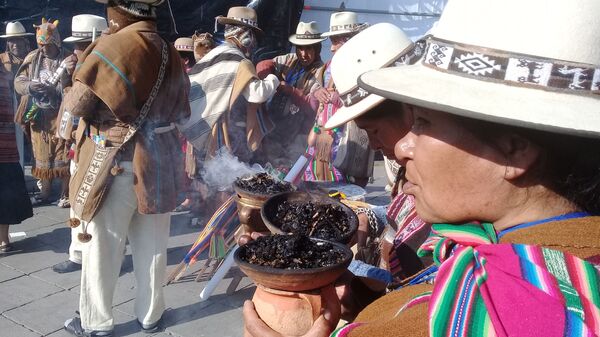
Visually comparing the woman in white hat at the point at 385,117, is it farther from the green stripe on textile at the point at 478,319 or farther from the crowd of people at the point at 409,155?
the green stripe on textile at the point at 478,319

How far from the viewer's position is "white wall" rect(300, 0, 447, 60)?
10.5m

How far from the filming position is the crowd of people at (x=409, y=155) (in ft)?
3.24

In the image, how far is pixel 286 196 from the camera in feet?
9.40

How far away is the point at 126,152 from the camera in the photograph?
3705mm

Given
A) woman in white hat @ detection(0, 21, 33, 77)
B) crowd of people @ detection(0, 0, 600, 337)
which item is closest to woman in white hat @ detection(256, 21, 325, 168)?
crowd of people @ detection(0, 0, 600, 337)

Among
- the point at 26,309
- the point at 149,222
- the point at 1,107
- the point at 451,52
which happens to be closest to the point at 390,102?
the point at 451,52

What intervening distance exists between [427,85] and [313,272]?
0.78m

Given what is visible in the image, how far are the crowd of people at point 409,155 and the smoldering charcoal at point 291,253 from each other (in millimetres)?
151

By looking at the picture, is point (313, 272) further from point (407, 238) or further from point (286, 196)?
point (286, 196)

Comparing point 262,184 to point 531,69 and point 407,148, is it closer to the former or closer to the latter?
point 407,148

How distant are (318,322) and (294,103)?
5042mm

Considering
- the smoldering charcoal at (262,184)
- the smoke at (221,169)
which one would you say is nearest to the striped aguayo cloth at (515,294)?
the smoldering charcoal at (262,184)

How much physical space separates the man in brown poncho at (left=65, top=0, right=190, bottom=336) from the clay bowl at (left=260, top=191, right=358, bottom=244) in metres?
1.36

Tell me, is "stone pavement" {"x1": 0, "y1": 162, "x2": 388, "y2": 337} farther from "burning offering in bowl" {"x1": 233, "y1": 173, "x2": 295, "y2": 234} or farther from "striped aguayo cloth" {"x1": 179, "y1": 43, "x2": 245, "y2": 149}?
"burning offering in bowl" {"x1": 233, "y1": 173, "x2": 295, "y2": 234}
